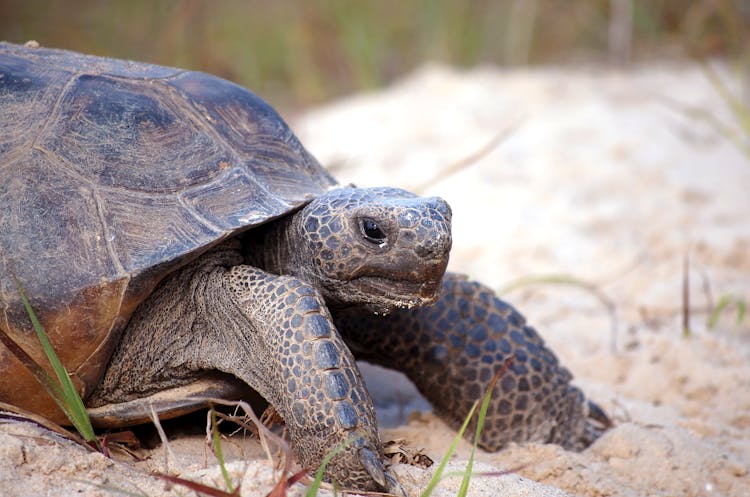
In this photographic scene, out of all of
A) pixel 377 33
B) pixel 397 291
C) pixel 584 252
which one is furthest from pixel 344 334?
pixel 377 33

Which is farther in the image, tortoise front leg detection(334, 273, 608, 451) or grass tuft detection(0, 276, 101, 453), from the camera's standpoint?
tortoise front leg detection(334, 273, 608, 451)

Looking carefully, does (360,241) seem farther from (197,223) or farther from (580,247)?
(580,247)

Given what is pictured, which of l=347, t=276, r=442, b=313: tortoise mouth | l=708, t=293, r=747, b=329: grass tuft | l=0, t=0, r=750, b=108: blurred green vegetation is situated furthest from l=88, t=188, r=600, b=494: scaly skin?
l=0, t=0, r=750, b=108: blurred green vegetation

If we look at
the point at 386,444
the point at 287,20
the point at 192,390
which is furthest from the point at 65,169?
the point at 287,20

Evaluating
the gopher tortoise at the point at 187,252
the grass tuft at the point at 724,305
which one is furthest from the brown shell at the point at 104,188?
the grass tuft at the point at 724,305

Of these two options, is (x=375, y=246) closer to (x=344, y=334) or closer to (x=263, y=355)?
(x=263, y=355)

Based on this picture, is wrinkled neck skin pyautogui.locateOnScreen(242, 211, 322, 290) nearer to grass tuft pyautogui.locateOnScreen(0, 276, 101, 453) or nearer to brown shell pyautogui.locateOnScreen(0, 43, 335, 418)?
brown shell pyautogui.locateOnScreen(0, 43, 335, 418)

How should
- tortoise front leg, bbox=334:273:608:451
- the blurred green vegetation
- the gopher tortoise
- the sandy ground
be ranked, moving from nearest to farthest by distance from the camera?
the gopher tortoise < the sandy ground < tortoise front leg, bbox=334:273:608:451 < the blurred green vegetation
